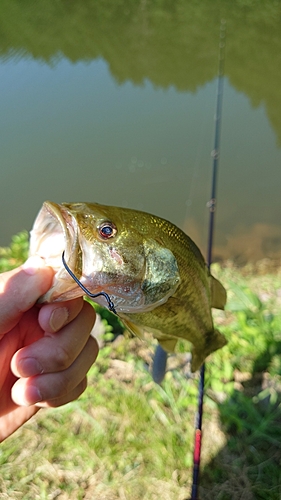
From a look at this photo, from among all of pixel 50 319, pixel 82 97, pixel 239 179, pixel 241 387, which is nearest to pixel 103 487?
pixel 241 387

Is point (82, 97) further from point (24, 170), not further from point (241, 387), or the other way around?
point (241, 387)

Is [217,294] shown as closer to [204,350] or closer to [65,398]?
[204,350]

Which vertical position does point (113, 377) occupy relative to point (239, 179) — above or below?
below

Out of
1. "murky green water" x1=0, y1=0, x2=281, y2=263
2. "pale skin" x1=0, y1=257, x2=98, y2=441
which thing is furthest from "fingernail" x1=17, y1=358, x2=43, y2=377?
"murky green water" x1=0, y1=0, x2=281, y2=263

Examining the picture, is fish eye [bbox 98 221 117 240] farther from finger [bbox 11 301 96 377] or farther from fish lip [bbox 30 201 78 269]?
finger [bbox 11 301 96 377]

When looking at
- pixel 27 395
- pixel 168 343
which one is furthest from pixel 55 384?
pixel 168 343

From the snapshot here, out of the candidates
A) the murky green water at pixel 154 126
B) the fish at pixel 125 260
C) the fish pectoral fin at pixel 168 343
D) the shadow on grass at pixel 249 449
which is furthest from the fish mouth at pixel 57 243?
the murky green water at pixel 154 126

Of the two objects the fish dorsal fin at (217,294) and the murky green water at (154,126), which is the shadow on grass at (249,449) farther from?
the murky green water at (154,126)
